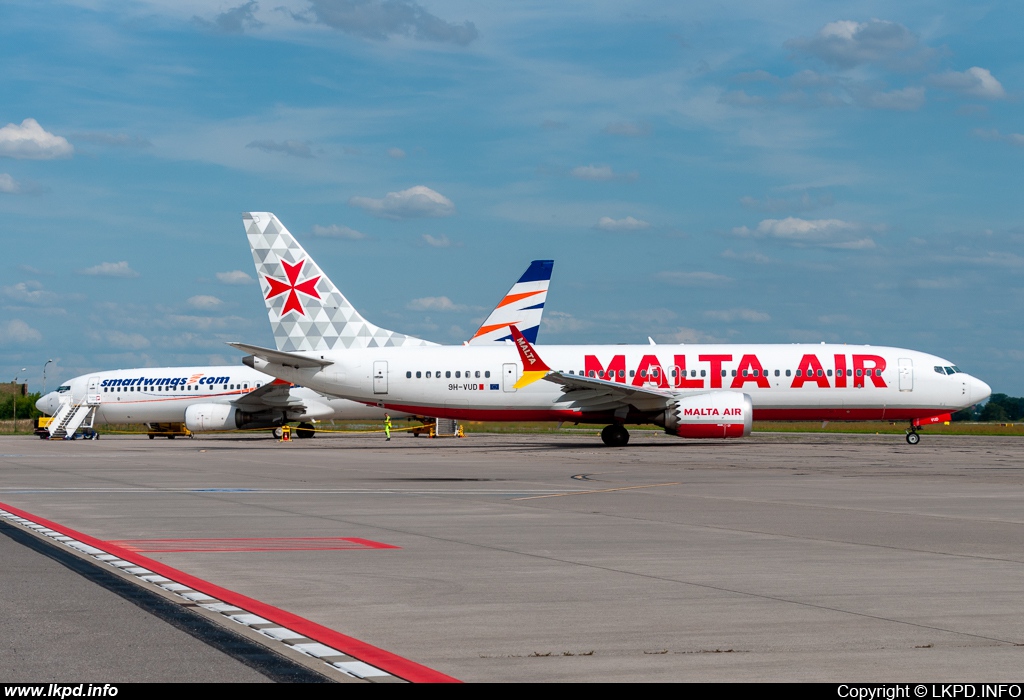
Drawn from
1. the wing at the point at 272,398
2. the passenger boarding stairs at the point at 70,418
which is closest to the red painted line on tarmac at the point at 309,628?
the wing at the point at 272,398

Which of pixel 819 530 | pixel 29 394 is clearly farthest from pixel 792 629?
pixel 29 394

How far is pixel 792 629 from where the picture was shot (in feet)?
26.3

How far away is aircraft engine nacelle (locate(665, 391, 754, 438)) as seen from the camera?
39.6 metres

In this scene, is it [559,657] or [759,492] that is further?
[759,492]

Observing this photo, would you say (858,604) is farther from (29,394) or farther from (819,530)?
(29,394)

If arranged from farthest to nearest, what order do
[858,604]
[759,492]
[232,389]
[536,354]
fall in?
[232,389], [536,354], [759,492], [858,604]

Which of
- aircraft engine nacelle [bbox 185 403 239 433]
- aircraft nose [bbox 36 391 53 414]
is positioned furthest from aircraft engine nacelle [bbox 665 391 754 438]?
aircraft nose [bbox 36 391 53 414]

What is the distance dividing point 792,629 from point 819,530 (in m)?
6.98

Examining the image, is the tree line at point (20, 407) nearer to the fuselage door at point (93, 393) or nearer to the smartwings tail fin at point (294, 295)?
the fuselage door at point (93, 393)

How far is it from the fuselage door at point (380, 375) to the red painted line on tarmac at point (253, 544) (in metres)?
29.9

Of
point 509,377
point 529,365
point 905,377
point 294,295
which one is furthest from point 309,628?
point 905,377

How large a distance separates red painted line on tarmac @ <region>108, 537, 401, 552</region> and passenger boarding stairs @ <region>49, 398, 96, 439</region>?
2095 inches

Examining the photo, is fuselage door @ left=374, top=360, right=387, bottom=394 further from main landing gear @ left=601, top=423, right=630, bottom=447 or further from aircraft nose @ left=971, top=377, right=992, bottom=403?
aircraft nose @ left=971, top=377, right=992, bottom=403

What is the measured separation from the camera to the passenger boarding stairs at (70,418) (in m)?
63.4
